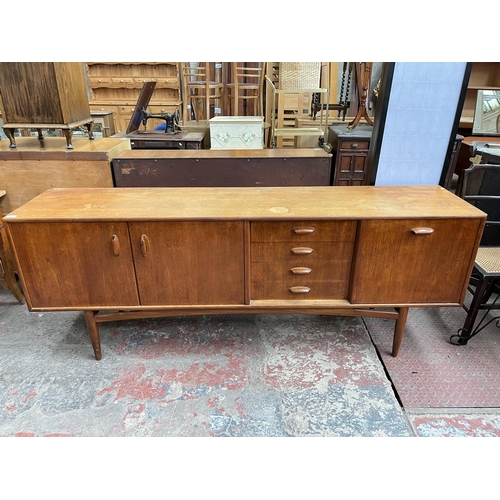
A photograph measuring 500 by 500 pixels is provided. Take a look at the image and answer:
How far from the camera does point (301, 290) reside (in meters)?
1.82

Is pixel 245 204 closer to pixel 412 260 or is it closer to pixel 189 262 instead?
pixel 189 262

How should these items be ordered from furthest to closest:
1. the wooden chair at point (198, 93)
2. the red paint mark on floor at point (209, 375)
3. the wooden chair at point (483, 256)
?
the wooden chair at point (198, 93)
the wooden chair at point (483, 256)
the red paint mark on floor at point (209, 375)

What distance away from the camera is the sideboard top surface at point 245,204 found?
1.65 m

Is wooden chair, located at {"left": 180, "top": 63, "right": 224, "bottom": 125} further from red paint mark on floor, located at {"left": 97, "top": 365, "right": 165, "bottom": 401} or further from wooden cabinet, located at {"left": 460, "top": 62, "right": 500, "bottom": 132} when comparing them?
red paint mark on floor, located at {"left": 97, "top": 365, "right": 165, "bottom": 401}

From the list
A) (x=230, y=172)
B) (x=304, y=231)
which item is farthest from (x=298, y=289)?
(x=230, y=172)

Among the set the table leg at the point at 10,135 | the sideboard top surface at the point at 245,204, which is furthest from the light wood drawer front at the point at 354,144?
the table leg at the point at 10,135

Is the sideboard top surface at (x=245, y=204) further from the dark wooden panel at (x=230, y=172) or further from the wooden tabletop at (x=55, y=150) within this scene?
the dark wooden panel at (x=230, y=172)

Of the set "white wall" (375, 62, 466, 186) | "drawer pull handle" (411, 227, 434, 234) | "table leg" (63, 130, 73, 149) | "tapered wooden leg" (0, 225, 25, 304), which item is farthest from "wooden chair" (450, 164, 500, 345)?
"tapered wooden leg" (0, 225, 25, 304)

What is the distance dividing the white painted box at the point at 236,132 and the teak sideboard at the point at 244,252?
6.14 ft

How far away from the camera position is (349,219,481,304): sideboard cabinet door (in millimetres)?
1658

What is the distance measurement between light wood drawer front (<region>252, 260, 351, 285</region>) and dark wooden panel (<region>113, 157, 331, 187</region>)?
1.10 meters

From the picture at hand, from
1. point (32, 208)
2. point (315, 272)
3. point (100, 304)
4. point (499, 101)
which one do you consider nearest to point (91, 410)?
point (100, 304)

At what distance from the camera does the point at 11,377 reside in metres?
1.88

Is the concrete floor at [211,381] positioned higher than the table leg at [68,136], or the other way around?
the table leg at [68,136]
